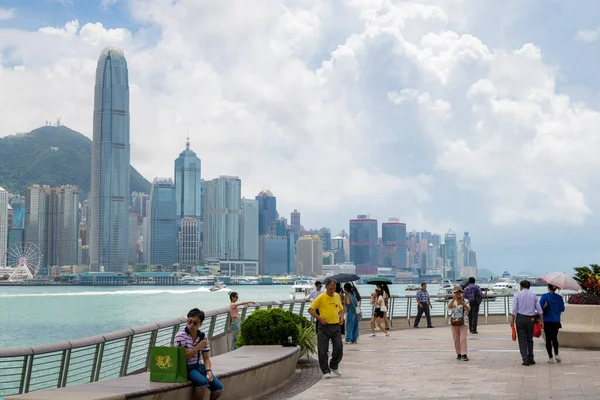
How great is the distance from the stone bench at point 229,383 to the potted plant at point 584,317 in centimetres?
700

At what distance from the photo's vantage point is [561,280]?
63.1 ft

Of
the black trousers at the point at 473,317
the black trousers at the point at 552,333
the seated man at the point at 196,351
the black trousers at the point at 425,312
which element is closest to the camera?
the seated man at the point at 196,351

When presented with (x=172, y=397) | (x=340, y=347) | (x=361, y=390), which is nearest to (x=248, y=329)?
(x=340, y=347)

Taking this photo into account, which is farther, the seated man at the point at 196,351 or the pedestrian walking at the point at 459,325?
the pedestrian walking at the point at 459,325

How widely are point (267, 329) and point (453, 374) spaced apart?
3.45 meters

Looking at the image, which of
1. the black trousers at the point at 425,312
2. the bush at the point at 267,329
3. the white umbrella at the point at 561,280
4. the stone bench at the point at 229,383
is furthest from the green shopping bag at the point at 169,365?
the black trousers at the point at 425,312

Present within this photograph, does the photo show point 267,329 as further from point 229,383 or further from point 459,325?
point 459,325

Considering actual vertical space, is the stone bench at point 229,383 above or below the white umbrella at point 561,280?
below

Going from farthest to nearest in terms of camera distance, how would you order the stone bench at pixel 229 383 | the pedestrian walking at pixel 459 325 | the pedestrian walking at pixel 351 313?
1. the pedestrian walking at pixel 351 313
2. the pedestrian walking at pixel 459 325
3. the stone bench at pixel 229 383

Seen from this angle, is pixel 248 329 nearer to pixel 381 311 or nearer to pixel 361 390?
pixel 361 390

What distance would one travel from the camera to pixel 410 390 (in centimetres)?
1309

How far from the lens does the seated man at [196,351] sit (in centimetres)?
1058

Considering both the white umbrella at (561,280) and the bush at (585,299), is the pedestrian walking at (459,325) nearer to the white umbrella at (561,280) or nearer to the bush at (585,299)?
the white umbrella at (561,280)

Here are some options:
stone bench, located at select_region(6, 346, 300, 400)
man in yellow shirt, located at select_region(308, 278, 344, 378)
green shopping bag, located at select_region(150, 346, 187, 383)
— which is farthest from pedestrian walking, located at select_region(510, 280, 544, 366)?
green shopping bag, located at select_region(150, 346, 187, 383)
